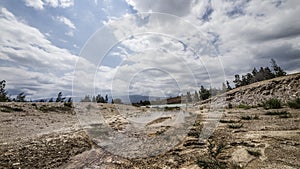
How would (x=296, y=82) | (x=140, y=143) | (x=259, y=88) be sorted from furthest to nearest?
(x=259, y=88), (x=296, y=82), (x=140, y=143)

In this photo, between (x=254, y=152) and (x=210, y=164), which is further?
(x=254, y=152)

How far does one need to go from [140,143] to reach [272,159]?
9.97 ft

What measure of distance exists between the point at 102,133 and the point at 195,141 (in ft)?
11.8

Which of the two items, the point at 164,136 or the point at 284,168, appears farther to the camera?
the point at 164,136

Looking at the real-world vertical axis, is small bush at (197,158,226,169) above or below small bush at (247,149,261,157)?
below

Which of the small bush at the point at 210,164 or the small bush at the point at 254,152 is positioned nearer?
the small bush at the point at 210,164

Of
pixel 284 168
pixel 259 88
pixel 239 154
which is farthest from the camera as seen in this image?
pixel 259 88

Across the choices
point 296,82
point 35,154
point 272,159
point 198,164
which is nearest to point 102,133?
point 35,154

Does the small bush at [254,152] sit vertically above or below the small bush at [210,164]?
above

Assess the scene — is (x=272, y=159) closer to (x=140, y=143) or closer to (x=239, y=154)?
(x=239, y=154)

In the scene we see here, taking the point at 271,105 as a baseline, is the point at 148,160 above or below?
below

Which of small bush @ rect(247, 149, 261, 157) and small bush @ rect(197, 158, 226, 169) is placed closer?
small bush @ rect(197, 158, 226, 169)

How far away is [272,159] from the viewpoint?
2.98 m

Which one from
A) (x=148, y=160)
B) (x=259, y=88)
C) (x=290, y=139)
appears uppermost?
(x=259, y=88)
